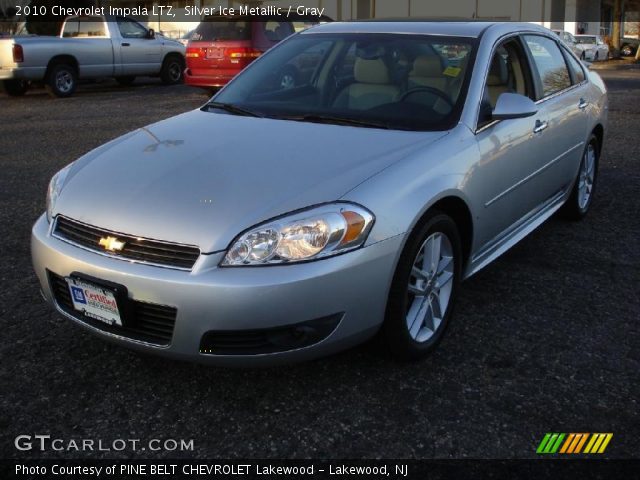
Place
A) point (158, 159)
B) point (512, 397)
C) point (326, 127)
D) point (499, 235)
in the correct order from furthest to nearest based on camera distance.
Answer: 1. point (499, 235)
2. point (326, 127)
3. point (158, 159)
4. point (512, 397)

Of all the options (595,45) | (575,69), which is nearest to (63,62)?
(575,69)

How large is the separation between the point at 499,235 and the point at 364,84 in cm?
112

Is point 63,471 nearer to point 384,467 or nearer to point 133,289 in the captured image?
point 133,289

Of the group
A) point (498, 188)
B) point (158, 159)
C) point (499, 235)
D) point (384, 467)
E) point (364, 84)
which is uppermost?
point (364, 84)

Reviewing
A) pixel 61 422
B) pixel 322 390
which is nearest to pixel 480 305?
pixel 322 390

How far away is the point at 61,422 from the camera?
2.73 metres

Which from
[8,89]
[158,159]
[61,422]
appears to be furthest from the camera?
[8,89]

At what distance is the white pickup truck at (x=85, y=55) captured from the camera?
532 inches

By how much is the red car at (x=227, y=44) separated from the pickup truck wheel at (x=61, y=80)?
2.96 m

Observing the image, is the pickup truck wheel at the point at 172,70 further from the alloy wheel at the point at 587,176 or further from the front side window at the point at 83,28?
the alloy wheel at the point at 587,176

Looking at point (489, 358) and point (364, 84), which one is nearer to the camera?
point (489, 358)

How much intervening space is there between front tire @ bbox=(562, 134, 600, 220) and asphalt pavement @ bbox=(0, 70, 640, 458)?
1.00 meters

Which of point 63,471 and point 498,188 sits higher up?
point 498,188

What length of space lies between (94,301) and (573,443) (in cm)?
193
